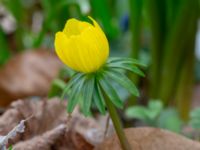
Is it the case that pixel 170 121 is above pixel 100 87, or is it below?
below

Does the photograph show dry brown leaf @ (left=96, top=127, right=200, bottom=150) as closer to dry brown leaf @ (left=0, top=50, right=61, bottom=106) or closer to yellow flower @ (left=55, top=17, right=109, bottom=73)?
yellow flower @ (left=55, top=17, right=109, bottom=73)

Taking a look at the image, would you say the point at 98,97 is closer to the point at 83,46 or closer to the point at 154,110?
the point at 83,46

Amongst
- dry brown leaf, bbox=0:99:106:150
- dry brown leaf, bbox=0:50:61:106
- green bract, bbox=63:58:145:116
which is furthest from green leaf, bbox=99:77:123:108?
dry brown leaf, bbox=0:50:61:106

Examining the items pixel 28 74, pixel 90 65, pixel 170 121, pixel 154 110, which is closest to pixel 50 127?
pixel 154 110

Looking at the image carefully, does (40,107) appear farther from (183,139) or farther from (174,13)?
(174,13)

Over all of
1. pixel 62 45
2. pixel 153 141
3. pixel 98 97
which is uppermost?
pixel 62 45

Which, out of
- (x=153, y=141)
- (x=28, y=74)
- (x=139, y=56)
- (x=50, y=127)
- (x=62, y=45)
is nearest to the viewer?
(x=62, y=45)
